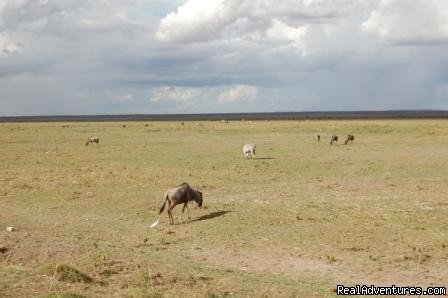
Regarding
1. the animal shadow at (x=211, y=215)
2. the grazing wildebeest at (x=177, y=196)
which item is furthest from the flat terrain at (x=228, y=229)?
the grazing wildebeest at (x=177, y=196)

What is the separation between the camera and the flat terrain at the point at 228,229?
39.9 feet

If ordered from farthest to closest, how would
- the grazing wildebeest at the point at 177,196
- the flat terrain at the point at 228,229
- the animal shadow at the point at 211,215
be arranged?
the animal shadow at the point at 211,215 → the grazing wildebeest at the point at 177,196 → the flat terrain at the point at 228,229

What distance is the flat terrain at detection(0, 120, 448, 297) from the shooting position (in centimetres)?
1217

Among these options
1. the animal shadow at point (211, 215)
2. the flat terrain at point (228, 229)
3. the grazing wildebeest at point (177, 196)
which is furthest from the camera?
the animal shadow at point (211, 215)

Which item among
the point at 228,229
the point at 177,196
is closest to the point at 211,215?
the point at 177,196

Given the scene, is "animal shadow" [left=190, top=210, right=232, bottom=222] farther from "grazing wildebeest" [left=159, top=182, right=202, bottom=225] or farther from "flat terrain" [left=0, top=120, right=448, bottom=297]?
"grazing wildebeest" [left=159, top=182, right=202, bottom=225]

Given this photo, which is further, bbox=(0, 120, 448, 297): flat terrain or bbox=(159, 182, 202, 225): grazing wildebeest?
bbox=(159, 182, 202, 225): grazing wildebeest

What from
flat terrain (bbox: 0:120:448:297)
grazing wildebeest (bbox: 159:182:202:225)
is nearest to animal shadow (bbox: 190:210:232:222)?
flat terrain (bbox: 0:120:448:297)

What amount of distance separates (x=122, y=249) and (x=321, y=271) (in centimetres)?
555

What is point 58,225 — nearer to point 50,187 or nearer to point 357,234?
point 50,187

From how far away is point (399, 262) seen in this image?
45.1 ft

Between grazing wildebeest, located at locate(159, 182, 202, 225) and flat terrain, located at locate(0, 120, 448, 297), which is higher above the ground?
grazing wildebeest, located at locate(159, 182, 202, 225)

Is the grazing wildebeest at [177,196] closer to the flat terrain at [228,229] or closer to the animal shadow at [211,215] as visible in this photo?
the animal shadow at [211,215]

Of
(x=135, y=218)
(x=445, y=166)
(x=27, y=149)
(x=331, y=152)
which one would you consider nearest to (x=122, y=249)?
(x=135, y=218)
